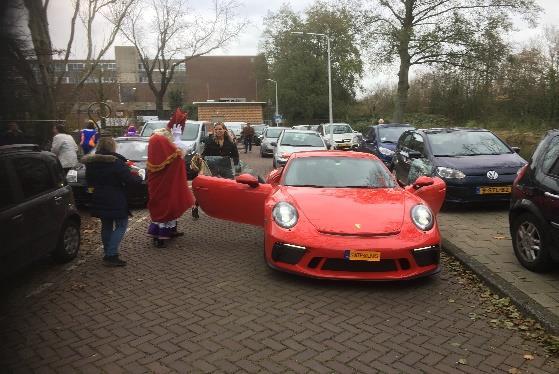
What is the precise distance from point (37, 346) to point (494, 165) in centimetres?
775

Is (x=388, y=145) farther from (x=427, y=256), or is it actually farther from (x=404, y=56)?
(x=404, y=56)

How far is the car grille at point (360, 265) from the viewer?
4832mm

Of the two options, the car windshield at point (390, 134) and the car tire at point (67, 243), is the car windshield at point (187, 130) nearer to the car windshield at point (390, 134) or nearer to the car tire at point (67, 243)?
the car windshield at point (390, 134)

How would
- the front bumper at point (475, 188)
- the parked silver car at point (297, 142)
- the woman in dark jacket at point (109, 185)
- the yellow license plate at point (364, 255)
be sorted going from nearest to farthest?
1. the yellow license plate at point (364, 255)
2. the woman in dark jacket at point (109, 185)
3. the front bumper at point (475, 188)
4. the parked silver car at point (297, 142)

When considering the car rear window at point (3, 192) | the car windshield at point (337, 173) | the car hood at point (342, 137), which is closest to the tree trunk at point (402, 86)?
the car hood at point (342, 137)

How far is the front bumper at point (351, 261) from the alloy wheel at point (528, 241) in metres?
1.25

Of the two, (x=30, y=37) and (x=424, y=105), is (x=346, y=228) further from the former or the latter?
(x=424, y=105)

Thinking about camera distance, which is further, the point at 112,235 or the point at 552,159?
the point at 112,235

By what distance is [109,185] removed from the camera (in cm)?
577

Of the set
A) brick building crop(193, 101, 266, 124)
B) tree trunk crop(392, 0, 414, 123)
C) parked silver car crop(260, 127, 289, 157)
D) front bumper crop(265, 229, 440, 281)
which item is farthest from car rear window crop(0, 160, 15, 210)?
brick building crop(193, 101, 266, 124)

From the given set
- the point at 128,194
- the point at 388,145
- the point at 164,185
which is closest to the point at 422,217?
the point at 164,185

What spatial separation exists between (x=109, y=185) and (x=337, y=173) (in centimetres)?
288

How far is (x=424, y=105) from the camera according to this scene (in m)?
33.9

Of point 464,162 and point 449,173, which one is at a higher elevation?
point 464,162
